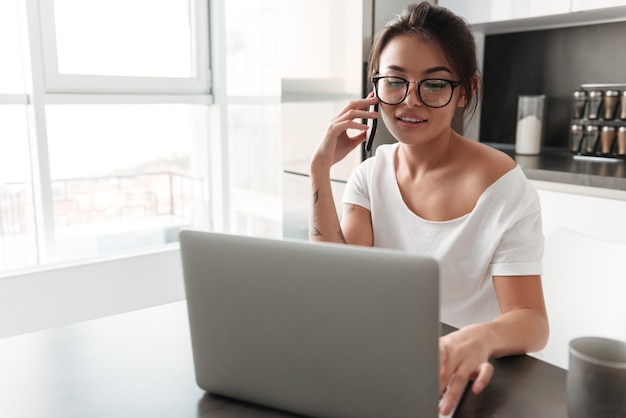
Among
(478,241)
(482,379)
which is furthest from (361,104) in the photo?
(482,379)

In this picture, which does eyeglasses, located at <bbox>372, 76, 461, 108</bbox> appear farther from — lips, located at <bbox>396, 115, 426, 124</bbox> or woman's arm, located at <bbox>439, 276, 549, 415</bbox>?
woman's arm, located at <bbox>439, 276, 549, 415</bbox>

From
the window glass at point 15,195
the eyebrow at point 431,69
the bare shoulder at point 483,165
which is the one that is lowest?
the window glass at point 15,195

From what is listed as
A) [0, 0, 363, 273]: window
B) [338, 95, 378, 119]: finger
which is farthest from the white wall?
[338, 95, 378, 119]: finger

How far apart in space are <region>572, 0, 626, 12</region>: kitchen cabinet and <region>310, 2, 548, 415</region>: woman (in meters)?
1.18

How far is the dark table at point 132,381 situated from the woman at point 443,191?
0.21 metres

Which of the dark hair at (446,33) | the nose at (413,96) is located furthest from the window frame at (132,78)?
the nose at (413,96)

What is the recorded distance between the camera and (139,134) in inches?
117

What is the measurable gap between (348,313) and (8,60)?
2.46 metres

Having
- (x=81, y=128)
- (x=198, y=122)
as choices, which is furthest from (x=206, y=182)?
(x=81, y=128)

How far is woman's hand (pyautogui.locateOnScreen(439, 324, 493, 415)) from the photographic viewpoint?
704 mm

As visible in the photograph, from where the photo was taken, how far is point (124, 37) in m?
2.85

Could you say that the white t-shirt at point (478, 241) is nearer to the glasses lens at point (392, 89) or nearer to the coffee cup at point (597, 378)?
the glasses lens at point (392, 89)

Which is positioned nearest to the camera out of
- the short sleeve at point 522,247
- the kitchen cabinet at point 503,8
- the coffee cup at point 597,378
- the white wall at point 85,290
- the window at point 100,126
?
the coffee cup at point 597,378

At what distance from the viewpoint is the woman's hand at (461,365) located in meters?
0.70
